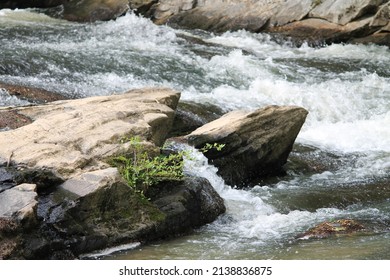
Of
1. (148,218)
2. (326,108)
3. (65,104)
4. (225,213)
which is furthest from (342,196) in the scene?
(326,108)

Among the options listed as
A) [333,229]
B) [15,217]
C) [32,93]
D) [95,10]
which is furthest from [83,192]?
[95,10]

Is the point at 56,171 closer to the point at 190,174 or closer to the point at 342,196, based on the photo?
the point at 190,174

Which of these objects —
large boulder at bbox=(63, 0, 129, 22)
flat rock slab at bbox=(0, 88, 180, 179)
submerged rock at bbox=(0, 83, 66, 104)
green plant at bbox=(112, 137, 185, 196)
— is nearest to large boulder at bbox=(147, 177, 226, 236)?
green plant at bbox=(112, 137, 185, 196)

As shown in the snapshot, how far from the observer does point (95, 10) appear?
23.2 m

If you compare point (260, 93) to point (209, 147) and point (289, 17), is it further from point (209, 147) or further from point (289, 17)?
point (289, 17)

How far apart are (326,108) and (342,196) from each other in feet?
16.7

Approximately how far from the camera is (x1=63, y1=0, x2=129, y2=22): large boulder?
22844 mm

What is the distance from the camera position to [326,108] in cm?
1358

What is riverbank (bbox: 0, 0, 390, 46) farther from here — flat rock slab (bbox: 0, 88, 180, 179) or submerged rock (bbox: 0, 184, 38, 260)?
submerged rock (bbox: 0, 184, 38, 260)

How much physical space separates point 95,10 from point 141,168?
1716 cm

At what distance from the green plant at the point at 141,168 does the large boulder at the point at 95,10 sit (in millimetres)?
16142

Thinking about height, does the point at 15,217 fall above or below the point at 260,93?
above

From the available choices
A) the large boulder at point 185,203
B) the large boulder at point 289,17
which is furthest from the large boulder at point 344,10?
the large boulder at point 185,203

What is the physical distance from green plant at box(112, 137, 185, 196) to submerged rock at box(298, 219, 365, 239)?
1.57 m
